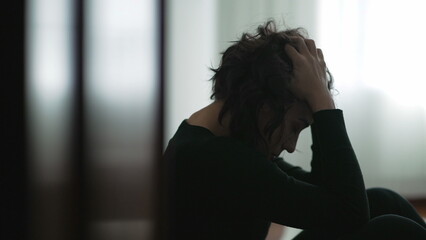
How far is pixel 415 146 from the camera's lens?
323 cm

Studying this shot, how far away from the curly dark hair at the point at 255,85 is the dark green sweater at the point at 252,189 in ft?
0.16

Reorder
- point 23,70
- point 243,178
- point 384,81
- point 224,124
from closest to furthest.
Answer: point 23,70 → point 243,178 → point 224,124 → point 384,81

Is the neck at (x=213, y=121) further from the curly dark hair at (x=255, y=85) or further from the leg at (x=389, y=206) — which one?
the leg at (x=389, y=206)

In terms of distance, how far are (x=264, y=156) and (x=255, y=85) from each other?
0.42 ft

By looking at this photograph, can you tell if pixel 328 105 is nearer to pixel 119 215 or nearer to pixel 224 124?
pixel 224 124

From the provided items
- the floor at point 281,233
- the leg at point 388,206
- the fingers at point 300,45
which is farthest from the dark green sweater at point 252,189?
the floor at point 281,233

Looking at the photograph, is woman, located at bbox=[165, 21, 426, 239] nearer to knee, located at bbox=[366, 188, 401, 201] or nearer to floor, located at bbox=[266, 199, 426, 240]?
knee, located at bbox=[366, 188, 401, 201]

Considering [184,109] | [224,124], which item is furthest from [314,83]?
[184,109]

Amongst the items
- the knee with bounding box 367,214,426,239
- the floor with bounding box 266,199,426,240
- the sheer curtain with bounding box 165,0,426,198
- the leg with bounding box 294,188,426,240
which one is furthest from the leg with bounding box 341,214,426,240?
the sheer curtain with bounding box 165,0,426,198

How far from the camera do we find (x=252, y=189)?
0.93m

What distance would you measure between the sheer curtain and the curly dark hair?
1.62 metres

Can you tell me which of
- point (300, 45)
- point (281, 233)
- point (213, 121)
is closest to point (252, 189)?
A: point (213, 121)

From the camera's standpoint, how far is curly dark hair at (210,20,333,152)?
98 cm

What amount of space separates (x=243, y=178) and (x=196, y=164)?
0.28 ft
